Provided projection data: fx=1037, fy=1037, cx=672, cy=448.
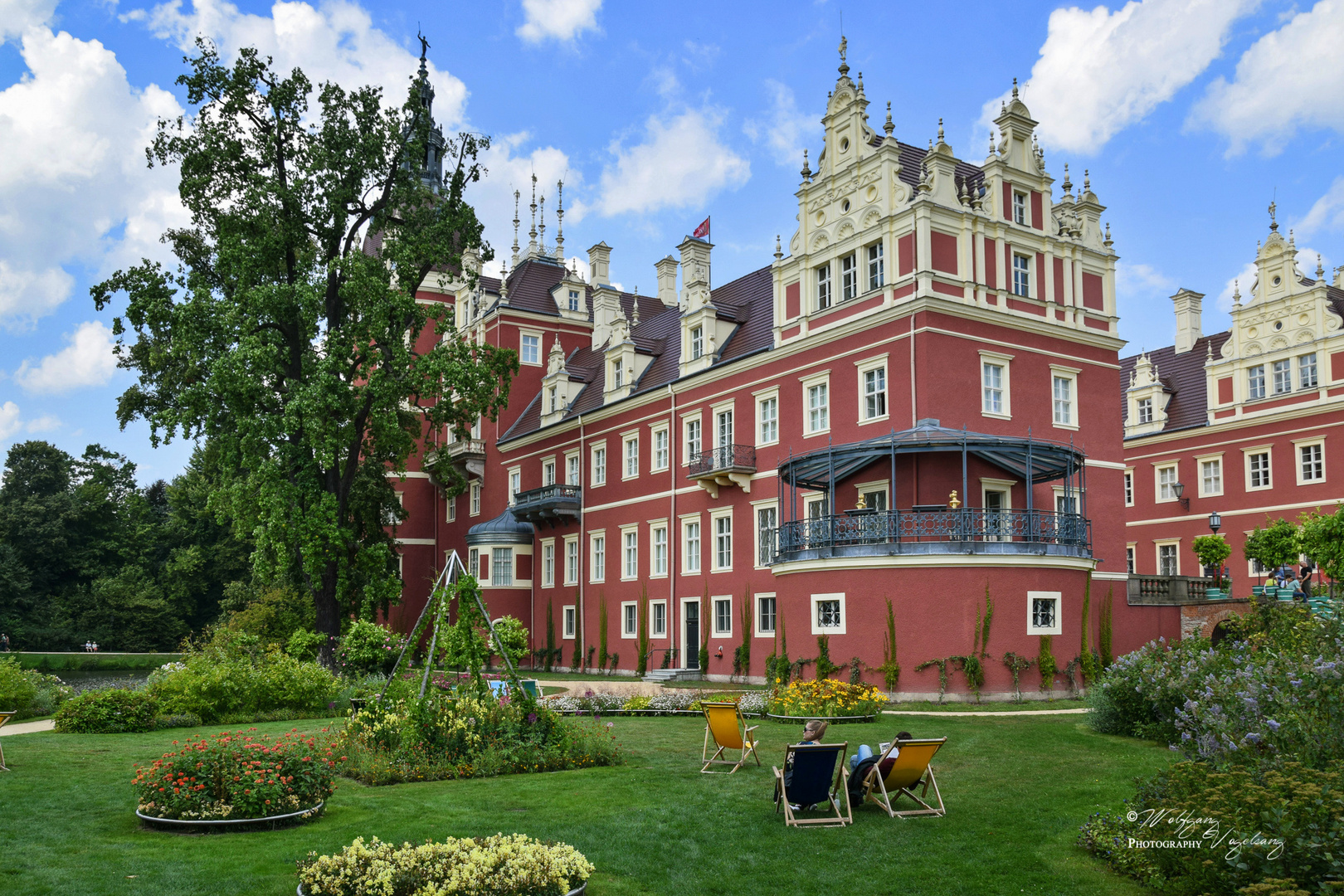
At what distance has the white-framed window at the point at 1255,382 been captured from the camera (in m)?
36.5

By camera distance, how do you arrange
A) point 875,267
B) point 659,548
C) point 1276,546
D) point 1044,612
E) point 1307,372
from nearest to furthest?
1. point 1044,612
2. point 875,267
3. point 1276,546
4. point 659,548
5. point 1307,372

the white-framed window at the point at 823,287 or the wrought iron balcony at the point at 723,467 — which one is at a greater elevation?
the white-framed window at the point at 823,287

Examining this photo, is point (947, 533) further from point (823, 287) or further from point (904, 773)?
point (904, 773)

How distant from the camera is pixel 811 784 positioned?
9664mm

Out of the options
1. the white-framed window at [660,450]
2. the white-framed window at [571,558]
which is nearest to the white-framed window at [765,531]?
the white-framed window at [660,450]

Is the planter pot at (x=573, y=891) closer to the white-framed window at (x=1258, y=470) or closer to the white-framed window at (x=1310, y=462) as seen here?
the white-framed window at (x=1310, y=462)

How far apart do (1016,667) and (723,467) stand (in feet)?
34.8

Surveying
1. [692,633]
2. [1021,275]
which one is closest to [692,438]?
[692,633]

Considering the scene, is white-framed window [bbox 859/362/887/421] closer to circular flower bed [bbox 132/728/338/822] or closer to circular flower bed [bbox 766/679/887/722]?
circular flower bed [bbox 766/679/887/722]

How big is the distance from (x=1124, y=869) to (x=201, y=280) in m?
28.7

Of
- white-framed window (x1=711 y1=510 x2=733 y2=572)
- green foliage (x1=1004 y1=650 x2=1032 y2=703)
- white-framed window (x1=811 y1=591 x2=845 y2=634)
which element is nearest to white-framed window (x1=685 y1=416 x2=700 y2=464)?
white-framed window (x1=711 y1=510 x2=733 y2=572)

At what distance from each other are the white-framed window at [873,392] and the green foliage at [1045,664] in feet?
21.3

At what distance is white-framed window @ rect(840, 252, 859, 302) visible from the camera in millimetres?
26969

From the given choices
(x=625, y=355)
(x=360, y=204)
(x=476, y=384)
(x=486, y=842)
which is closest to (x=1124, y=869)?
(x=486, y=842)
